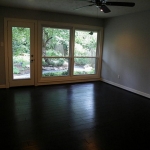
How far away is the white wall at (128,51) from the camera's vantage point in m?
4.86

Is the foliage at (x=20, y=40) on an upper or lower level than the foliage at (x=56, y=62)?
upper

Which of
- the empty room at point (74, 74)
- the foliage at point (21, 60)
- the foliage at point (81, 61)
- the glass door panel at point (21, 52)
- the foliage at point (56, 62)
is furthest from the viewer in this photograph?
the foliage at point (81, 61)

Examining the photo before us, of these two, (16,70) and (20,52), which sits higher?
(20,52)

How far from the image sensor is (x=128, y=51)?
5484 millimetres

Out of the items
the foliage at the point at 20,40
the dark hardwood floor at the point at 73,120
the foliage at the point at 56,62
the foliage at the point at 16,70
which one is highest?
the foliage at the point at 20,40

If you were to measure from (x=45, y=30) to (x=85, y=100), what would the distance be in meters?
2.92

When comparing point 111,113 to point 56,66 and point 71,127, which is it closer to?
point 71,127

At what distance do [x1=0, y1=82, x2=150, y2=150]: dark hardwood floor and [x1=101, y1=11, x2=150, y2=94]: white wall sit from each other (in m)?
0.70

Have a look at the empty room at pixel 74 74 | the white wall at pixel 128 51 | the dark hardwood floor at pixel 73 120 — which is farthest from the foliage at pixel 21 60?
the white wall at pixel 128 51

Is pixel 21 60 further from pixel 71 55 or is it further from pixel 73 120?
pixel 73 120

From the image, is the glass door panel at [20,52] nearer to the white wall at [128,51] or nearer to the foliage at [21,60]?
the foliage at [21,60]

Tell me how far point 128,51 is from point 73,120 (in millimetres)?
3363

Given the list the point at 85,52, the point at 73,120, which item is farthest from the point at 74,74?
the point at 73,120

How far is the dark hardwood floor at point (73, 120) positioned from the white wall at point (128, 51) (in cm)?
70
